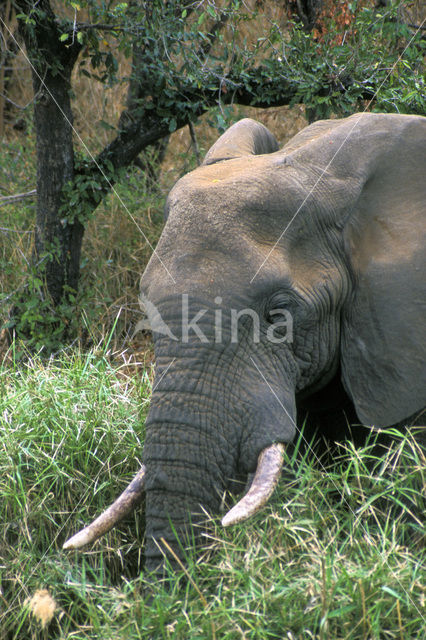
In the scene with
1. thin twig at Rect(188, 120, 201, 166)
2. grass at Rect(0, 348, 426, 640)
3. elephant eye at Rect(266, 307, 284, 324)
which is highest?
elephant eye at Rect(266, 307, 284, 324)

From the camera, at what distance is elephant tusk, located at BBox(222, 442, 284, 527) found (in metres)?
2.69

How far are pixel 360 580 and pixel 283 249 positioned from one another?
4.10 ft

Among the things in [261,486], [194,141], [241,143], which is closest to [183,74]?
[194,141]

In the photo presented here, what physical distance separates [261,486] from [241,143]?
5.97ft

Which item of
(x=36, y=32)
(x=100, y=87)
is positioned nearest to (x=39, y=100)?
(x=36, y=32)

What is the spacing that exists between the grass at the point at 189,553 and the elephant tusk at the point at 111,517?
18cm

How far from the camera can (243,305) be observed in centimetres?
311

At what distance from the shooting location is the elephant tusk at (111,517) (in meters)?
2.98

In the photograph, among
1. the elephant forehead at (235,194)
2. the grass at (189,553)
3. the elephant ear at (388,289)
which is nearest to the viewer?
the grass at (189,553)

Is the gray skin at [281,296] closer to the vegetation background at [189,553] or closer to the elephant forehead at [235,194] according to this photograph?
the elephant forehead at [235,194]

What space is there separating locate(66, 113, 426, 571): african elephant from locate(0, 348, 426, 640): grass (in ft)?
0.69

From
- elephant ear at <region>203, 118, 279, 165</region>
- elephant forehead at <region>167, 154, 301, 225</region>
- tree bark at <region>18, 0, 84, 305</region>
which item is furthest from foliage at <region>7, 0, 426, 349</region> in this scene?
elephant forehead at <region>167, 154, 301, 225</region>

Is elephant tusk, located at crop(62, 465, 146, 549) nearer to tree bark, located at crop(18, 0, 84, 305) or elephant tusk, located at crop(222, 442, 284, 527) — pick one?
elephant tusk, located at crop(222, 442, 284, 527)

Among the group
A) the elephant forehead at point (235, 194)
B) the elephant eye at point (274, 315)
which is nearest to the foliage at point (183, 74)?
the elephant forehead at point (235, 194)
